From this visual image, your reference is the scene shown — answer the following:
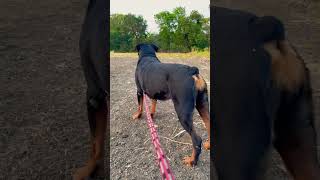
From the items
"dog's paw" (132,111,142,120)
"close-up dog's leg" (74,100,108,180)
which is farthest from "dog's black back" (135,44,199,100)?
"close-up dog's leg" (74,100,108,180)

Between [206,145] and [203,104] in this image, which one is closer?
[203,104]

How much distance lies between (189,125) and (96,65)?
52.6 inches

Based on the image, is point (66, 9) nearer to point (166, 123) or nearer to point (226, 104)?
point (166, 123)

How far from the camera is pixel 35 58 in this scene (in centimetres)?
338

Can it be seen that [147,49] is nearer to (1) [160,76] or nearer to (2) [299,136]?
(1) [160,76]

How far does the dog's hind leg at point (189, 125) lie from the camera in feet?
7.43

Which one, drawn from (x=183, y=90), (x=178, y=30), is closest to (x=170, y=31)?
(x=178, y=30)

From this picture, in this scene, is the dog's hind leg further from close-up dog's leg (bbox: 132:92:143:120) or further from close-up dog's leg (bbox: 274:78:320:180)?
close-up dog's leg (bbox: 274:78:320:180)

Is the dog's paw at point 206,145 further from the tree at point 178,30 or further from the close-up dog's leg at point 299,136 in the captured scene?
the tree at point 178,30

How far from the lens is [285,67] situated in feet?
2.71

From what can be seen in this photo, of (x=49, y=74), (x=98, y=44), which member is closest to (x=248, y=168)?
(x=98, y=44)

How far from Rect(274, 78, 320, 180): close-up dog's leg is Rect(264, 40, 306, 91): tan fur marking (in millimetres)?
33

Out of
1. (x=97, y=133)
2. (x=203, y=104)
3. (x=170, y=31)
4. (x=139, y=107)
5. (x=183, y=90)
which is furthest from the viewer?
(x=170, y=31)

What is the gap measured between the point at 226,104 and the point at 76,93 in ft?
7.40
